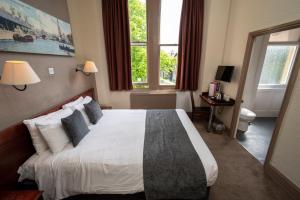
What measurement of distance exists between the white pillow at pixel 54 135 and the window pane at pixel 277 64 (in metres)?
4.49

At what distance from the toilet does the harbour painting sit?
360 centimetres

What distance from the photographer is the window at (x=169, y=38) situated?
3.25m

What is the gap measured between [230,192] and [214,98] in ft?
6.29

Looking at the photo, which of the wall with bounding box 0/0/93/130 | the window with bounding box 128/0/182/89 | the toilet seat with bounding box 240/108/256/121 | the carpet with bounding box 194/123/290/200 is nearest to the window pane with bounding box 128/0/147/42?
the window with bounding box 128/0/182/89

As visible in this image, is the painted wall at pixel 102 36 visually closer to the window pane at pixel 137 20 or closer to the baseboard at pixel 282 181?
the window pane at pixel 137 20

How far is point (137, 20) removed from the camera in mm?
3301

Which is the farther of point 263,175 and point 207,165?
point 263,175

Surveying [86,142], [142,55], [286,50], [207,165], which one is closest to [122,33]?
[142,55]

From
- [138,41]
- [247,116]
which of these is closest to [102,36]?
[138,41]

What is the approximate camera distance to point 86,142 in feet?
5.68

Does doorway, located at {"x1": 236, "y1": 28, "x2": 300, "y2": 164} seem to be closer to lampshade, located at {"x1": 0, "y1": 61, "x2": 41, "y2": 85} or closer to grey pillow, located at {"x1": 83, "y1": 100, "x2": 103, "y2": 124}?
grey pillow, located at {"x1": 83, "y1": 100, "x2": 103, "y2": 124}

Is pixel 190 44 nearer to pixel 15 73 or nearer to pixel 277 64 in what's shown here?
pixel 277 64

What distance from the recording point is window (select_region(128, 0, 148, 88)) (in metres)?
3.23

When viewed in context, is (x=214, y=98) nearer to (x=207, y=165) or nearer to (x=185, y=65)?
(x=185, y=65)
